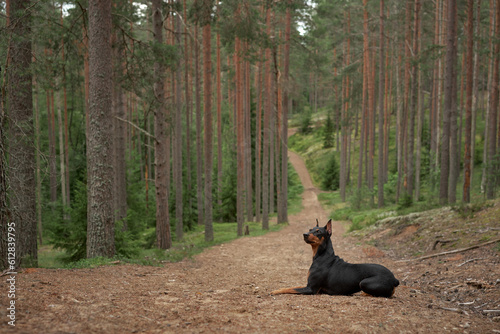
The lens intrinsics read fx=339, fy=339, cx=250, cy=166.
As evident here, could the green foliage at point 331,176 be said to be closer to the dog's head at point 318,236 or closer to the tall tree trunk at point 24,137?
the tall tree trunk at point 24,137

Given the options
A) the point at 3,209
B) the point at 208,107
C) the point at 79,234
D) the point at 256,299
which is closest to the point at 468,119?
the point at 208,107

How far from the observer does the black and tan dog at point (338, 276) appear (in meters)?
5.48

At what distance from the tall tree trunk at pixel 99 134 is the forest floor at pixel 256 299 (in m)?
1.28

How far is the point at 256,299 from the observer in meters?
5.60

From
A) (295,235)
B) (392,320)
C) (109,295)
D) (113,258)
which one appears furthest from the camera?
(295,235)

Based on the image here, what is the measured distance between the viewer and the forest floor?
3.94 m

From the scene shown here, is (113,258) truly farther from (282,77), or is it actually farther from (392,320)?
(282,77)

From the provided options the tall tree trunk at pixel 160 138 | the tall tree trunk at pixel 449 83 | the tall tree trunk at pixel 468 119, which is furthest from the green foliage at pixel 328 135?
the tall tree trunk at pixel 160 138

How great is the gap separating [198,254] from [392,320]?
945 centimetres

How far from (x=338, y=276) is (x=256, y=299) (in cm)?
143

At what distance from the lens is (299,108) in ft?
267

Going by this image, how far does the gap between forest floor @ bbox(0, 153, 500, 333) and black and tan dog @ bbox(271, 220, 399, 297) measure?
211 mm

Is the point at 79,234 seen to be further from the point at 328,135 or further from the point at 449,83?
the point at 328,135

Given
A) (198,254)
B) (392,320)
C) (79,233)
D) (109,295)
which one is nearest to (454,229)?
(392,320)
